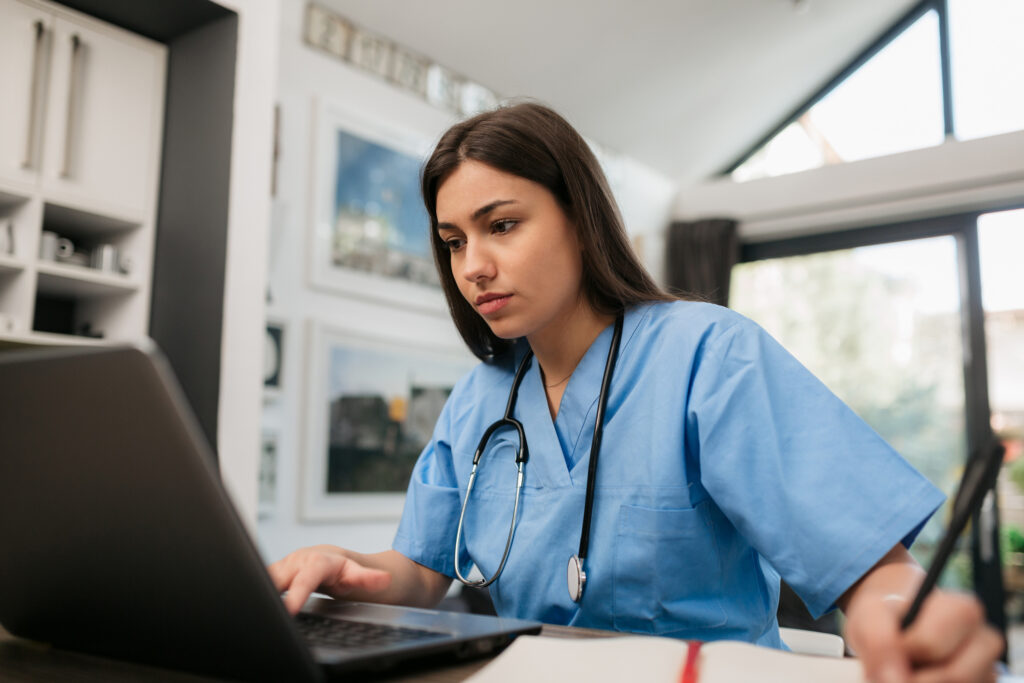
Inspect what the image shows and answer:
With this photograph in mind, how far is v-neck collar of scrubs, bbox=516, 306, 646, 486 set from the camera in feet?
3.27

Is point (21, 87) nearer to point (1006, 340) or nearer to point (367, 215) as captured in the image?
point (367, 215)

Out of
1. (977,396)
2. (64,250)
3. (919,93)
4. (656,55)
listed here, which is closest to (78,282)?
(64,250)

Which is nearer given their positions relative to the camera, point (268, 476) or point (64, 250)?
point (64, 250)

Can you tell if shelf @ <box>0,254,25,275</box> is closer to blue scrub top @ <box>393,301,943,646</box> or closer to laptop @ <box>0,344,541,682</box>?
blue scrub top @ <box>393,301,943,646</box>

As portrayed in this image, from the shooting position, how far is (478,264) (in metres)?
1.04

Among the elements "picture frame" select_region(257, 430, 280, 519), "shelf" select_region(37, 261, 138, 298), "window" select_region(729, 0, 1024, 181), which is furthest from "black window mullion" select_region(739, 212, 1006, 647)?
"shelf" select_region(37, 261, 138, 298)

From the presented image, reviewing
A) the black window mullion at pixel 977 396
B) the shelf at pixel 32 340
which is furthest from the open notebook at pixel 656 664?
the black window mullion at pixel 977 396

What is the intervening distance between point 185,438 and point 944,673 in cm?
Result: 42

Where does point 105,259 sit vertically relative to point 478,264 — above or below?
above

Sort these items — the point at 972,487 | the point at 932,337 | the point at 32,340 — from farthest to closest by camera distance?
the point at 932,337, the point at 32,340, the point at 972,487

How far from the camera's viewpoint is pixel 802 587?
0.77 metres

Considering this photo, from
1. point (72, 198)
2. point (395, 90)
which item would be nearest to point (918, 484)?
point (72, 198)

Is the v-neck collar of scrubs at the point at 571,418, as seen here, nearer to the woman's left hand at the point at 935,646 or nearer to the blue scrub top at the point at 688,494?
the blue scrub top at the point at 688,494

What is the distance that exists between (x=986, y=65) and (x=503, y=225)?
4.18 meters
